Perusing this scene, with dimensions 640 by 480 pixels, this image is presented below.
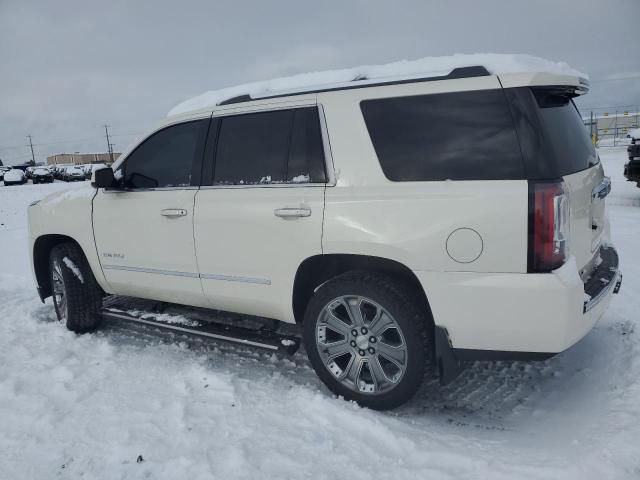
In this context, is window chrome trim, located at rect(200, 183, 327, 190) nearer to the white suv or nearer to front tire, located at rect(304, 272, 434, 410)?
the white suv

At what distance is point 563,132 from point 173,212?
263 centimetres

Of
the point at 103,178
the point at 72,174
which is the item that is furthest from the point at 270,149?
the point at 72,174

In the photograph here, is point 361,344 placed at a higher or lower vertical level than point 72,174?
higher

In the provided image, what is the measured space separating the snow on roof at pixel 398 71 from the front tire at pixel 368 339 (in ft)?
4.02

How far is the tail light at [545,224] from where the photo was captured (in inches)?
95.2

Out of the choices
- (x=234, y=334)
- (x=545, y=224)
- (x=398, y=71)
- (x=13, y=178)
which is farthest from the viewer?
(x=13, y=178)

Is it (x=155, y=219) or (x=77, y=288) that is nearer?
(x=155, y=219)

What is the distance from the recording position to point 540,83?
2.56 meters

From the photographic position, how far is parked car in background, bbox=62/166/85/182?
39.3m

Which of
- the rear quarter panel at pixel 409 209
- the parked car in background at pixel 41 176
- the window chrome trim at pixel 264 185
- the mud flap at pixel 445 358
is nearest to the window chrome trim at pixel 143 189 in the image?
the window chrome trim at pixel 264 185

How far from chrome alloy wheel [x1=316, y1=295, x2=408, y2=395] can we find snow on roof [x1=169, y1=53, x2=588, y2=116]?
137cm

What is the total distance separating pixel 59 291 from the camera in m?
4.67

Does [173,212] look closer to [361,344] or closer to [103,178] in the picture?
[103,178]

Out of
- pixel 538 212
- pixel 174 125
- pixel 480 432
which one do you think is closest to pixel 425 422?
pixel 480 432
